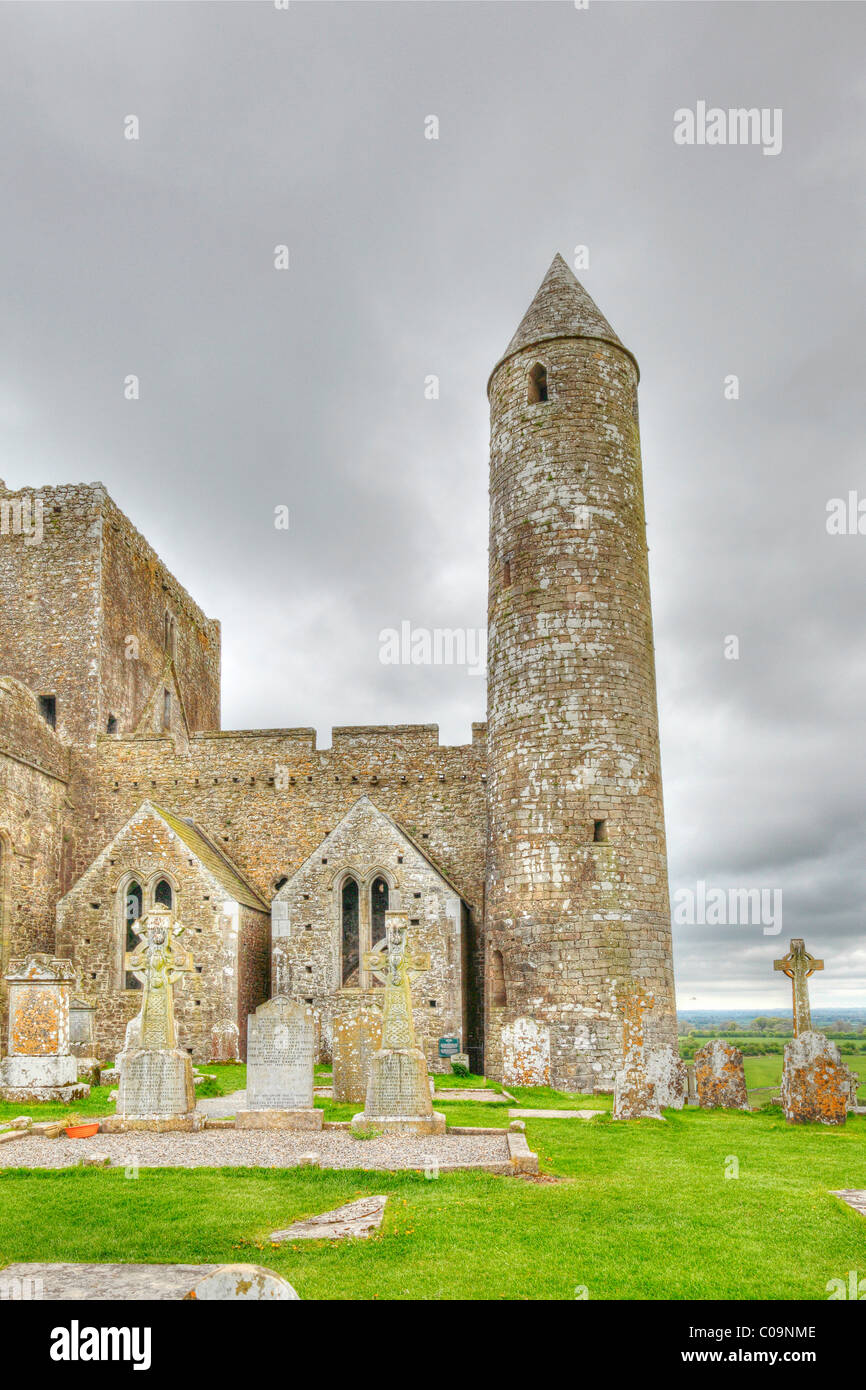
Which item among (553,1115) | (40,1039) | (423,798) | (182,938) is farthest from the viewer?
(423,798)

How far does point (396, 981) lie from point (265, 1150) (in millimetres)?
3104

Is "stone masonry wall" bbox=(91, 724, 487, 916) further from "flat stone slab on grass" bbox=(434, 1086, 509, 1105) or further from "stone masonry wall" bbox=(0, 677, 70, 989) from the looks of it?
"flat stone slab on grass" bbox=(434, 1086, 509, 1105)

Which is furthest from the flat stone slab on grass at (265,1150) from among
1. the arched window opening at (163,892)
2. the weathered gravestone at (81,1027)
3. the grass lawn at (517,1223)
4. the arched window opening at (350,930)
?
the arched window opening at (163,892)

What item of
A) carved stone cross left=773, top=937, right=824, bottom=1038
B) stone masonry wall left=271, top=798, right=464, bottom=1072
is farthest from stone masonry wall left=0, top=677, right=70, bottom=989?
carved stone cross left=773, top=937, right=824, bottom=1038

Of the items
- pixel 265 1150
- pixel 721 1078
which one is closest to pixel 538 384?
pixel 721 1078

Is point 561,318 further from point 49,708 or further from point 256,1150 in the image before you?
point 256,1150

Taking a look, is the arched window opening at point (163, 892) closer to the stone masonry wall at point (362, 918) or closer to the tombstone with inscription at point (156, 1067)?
the stone masonry wall at point (362, 918)

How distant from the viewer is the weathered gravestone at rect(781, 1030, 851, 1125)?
12695 millimetres

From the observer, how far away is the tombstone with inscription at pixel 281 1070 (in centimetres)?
1230

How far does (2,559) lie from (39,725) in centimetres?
573

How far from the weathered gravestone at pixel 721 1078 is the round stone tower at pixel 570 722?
6.15ft

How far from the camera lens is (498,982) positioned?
18.7 metres
